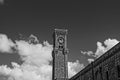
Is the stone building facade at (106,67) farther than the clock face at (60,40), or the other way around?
the clock face at (60,40)

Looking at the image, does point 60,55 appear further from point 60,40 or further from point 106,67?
point 106,67

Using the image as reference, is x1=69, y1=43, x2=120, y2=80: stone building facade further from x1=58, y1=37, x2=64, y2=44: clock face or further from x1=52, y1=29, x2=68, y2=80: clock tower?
x1=58, y1=37, x2=64, y2=44: clock face

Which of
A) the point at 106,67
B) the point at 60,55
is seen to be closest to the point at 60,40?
the point at 60,55

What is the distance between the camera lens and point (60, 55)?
75562 mm

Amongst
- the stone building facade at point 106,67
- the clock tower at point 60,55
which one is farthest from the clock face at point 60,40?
the stone building facade at point 106,67

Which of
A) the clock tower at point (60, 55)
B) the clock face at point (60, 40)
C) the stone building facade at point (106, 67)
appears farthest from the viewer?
the clock face at point (60, 40)

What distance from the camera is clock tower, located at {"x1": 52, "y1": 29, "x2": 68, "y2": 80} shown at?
72938 mm

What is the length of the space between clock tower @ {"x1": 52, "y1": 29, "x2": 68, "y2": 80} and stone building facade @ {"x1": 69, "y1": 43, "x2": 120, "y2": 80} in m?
33.2

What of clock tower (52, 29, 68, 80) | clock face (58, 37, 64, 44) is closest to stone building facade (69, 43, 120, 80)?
clock tower (52, 29, 68, 80)

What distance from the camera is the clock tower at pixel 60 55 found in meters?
72.9

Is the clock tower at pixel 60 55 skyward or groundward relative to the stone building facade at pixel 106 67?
skyward

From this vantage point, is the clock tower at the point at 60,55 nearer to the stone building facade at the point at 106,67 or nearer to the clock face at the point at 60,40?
the clock face at the point at 60,40

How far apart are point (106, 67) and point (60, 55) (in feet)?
141

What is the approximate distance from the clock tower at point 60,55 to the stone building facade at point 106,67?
3320 cm
